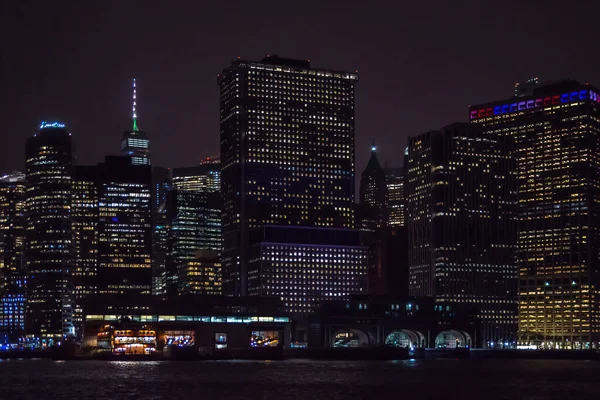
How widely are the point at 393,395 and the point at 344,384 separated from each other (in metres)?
23.1

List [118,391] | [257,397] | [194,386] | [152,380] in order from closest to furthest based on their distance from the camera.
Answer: [257,397] → [118,391] → [194,386] → [152,380]

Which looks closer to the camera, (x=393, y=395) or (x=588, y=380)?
(x=393, y=395)

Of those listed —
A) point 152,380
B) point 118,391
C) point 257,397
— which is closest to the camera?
point 257,397

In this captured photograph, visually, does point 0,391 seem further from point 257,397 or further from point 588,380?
point 588,380

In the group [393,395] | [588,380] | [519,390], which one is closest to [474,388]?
[519,390]

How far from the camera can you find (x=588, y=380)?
633 feet

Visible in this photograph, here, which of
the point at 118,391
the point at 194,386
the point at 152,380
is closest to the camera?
the point at 118,391

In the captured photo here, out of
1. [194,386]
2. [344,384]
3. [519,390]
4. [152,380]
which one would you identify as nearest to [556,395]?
[519,390]

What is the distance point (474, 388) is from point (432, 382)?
15.9 metres

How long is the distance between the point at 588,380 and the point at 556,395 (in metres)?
40.7

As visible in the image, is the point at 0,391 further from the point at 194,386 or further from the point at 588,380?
the point at 588,380

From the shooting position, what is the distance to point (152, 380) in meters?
182

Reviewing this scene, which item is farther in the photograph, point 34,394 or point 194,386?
point 194,386

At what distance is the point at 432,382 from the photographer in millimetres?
184000
